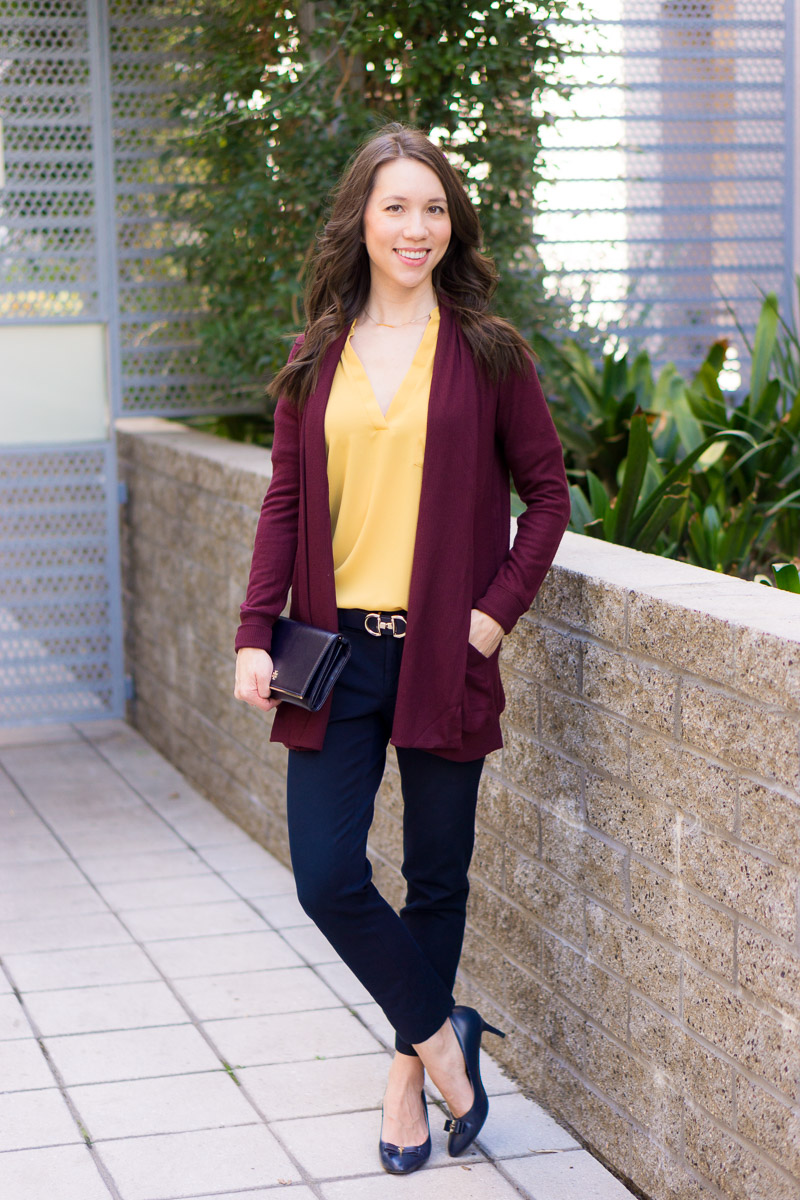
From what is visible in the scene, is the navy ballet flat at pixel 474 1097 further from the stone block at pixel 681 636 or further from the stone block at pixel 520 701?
the stone block at pixel 681 636

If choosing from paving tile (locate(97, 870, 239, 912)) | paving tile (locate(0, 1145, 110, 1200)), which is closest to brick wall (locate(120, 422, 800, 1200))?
paving tile (locate(0, 1145, 110, 1200))

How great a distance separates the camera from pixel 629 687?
115 inches

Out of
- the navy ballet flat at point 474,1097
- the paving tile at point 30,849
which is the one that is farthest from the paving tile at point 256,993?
the paving tile at point 30,849

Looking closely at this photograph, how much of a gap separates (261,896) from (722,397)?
247 cm

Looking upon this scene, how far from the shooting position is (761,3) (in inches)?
248

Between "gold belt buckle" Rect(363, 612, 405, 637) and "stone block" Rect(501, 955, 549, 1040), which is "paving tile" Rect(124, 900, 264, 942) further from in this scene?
"gold belt buckle" Rect(363, 612, 405, 637)

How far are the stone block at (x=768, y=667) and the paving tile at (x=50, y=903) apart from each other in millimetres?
2762

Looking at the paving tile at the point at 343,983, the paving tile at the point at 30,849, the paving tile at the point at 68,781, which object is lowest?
the paving tile at the point at 343,983

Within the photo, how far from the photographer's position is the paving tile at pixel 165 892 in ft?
15.5

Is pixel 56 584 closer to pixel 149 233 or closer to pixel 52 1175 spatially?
pixel 149 233

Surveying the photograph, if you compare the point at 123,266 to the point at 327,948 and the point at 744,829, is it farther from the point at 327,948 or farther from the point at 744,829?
the point at 744,829

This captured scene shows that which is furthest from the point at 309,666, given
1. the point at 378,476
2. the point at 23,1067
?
the point at 23,1067

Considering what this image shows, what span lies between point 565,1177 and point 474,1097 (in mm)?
242

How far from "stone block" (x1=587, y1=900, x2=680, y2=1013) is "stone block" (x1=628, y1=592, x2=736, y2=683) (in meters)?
0.57
